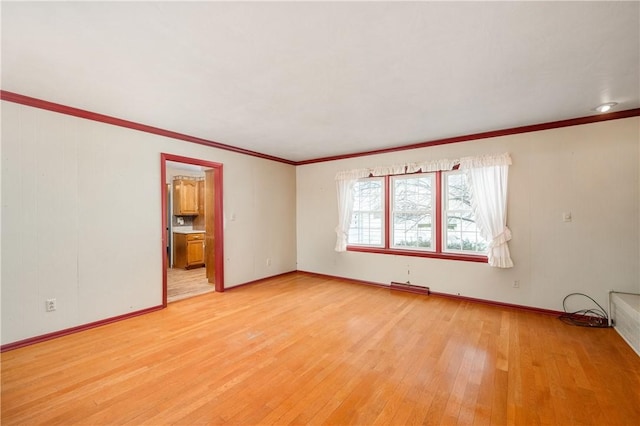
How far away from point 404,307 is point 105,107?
15.0 feet

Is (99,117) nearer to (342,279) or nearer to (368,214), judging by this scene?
(368,214)

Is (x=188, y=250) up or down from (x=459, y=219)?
down

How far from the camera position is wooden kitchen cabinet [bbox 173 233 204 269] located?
681cm

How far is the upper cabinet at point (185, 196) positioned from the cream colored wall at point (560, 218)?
567 centimetres

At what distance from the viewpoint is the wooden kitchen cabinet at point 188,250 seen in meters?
6.81

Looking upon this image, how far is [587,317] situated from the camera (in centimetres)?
352

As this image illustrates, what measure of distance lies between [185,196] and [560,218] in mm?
7492

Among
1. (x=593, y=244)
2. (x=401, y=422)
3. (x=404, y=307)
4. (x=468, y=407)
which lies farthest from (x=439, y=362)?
(x=593, y=244)

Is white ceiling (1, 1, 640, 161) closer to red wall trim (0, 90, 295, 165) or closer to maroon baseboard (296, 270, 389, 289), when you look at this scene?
red wall trim (0, 90, 295, 165)

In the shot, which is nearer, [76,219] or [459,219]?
[76,219]

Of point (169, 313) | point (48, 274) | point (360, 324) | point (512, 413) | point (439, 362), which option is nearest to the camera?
point (512, 413)

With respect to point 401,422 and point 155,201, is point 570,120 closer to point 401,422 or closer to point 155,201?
point 401,422

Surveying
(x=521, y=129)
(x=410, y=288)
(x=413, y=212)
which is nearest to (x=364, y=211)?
(x=413, y=212)

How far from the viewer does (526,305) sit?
3.91m
